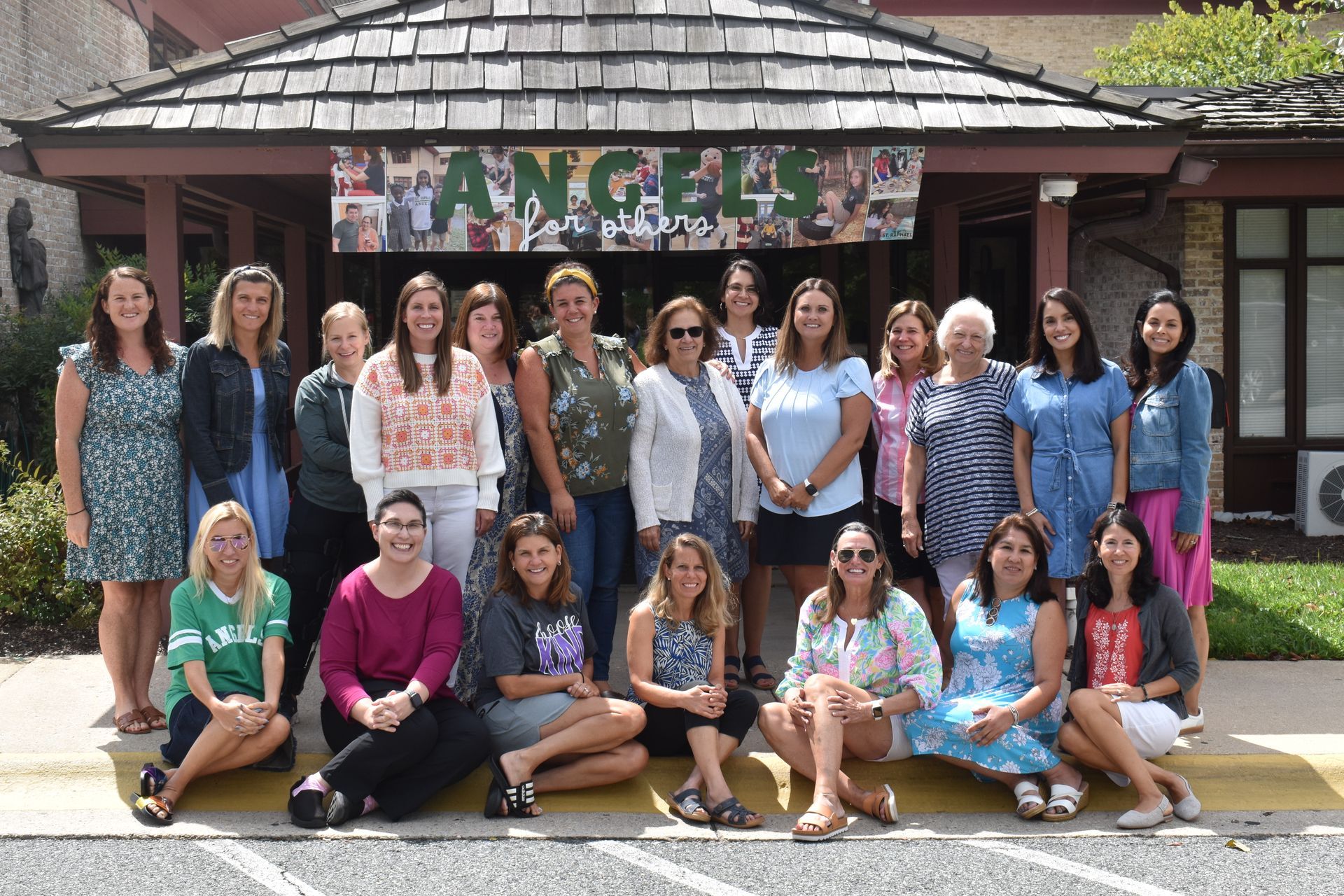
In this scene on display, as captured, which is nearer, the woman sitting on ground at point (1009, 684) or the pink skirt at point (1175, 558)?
the woman sitting on ground at point (1009, 684)

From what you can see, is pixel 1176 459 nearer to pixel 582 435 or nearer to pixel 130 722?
pixel 582 435

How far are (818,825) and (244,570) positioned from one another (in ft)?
7.42

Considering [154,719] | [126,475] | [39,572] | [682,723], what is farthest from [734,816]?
[39,572]

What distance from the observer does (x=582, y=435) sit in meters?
4.97

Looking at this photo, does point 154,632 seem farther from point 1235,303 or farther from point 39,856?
point 1235,303

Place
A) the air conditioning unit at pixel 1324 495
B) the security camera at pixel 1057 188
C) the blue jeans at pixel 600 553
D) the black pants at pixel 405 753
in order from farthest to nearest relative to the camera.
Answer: the air conditioning unit at pixel 1324 495 → the security camera at pixel 1057 188 → the blue jeans at pixel 600 553 → the black pants at pixel 405 753

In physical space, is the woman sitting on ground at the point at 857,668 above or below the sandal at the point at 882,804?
above

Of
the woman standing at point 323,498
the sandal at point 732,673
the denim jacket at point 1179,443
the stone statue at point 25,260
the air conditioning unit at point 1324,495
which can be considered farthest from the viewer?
the stone statue at point 25,260

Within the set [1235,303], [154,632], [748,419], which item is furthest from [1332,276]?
[154,632]

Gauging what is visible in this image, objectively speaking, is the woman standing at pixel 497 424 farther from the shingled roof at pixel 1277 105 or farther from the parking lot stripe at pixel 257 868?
the shingled roof at pixel 1277 105

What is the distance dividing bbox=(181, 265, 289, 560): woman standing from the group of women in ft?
0.05

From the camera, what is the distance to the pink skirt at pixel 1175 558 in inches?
191

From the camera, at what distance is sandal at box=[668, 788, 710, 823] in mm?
4188

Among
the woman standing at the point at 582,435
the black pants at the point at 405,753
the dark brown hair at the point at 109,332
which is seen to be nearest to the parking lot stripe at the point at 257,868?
the black pants at the point at 405,753
